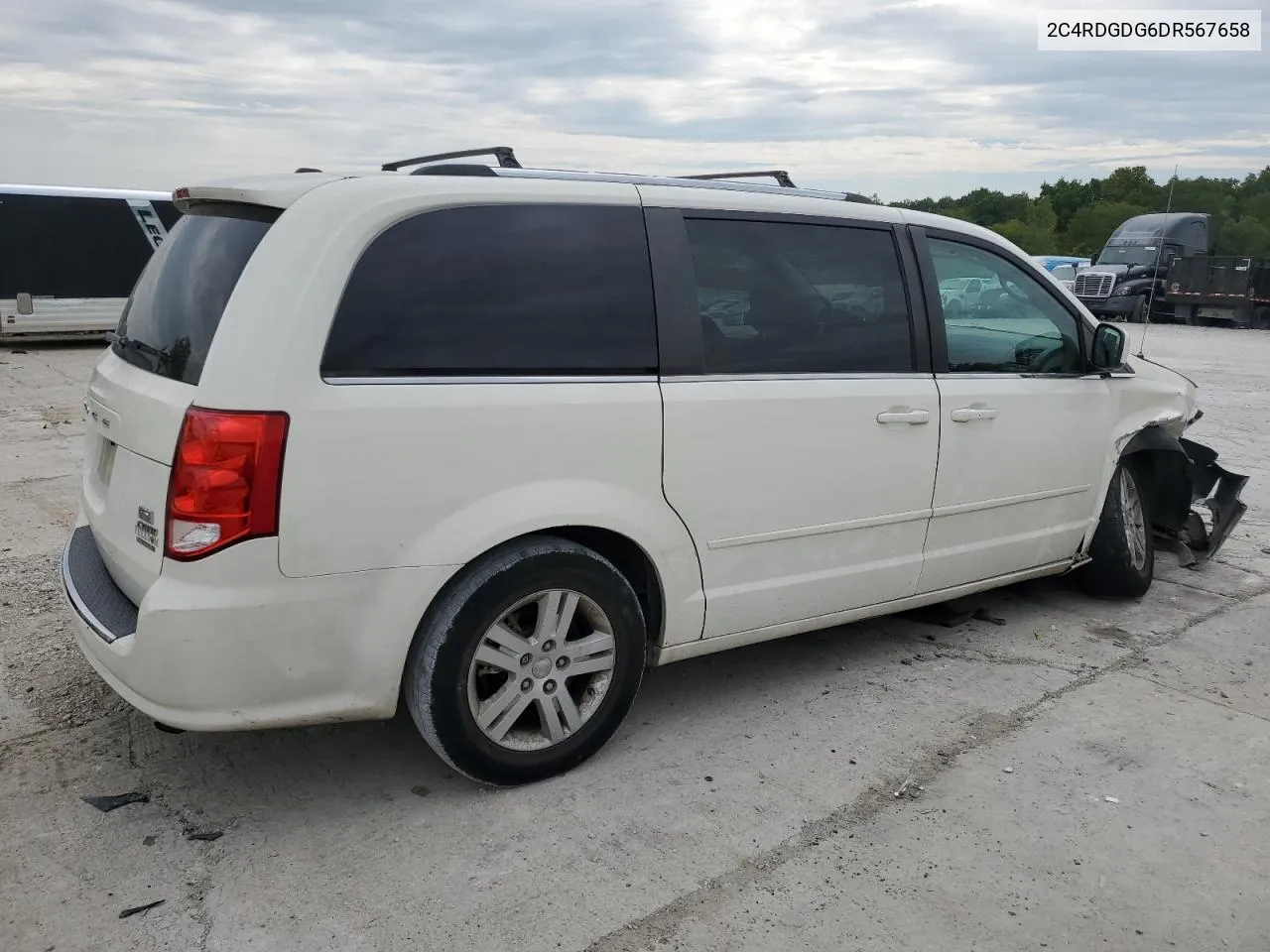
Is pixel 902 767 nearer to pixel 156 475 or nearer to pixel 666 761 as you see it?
pixel 666 761

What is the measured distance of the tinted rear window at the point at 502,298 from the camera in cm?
288

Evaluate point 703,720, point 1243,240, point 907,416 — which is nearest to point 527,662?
point 703,720

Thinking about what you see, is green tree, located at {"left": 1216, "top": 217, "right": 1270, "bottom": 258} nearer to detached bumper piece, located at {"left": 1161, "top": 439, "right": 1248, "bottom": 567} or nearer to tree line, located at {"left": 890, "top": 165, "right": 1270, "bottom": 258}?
tree line, located at {"left": 890, "top": 165, "right": 1270, "bottom": 258}

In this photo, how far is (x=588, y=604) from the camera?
128 inches

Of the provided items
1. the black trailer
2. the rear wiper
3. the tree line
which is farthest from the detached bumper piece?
the black trailer

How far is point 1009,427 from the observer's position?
14.1 feet

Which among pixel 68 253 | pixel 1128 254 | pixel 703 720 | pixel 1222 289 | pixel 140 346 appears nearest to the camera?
pixel 140 346

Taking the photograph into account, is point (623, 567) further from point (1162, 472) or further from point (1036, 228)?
point (1036, 228)

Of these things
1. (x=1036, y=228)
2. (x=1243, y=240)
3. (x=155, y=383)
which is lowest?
(x=155, y=383)

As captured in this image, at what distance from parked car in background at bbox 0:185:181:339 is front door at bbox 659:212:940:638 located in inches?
576

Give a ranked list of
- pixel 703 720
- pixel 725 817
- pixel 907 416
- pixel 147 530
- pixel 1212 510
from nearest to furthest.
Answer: pixel 147 530
pixel 725 817
pixel 703 720
pixel 907 416
pixel 1212 510

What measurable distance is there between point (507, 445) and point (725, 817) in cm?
126

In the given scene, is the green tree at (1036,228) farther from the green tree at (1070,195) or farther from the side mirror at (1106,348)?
the side mirror at (1106,348)

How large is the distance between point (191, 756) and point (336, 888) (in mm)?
931
